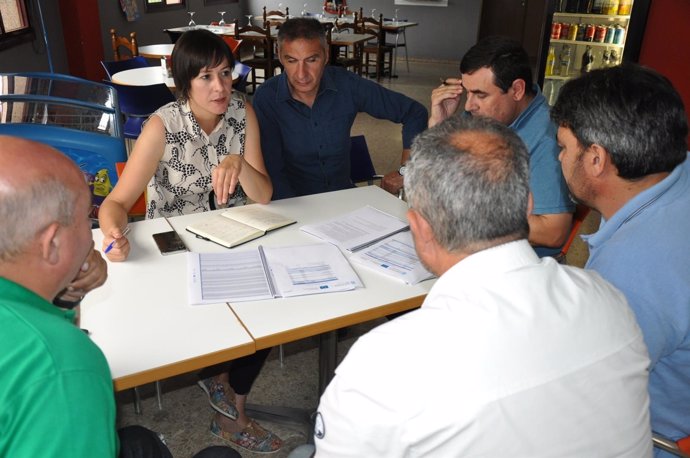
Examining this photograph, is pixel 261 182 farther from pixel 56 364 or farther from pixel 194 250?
Answer: pixel 56 364

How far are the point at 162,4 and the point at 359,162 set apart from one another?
7.48 m

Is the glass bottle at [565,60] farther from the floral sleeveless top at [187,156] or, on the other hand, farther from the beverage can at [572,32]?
the floral sleeveless top at [187,156]

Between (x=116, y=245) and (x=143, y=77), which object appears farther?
(x=143, y=77)

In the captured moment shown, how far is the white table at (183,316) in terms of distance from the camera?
1.33 metres

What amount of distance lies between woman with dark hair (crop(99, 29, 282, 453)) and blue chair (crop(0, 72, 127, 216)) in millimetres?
344

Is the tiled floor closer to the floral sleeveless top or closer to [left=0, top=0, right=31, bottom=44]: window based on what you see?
the floral sleeveless top

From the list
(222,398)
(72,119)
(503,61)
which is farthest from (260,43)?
(222,398)

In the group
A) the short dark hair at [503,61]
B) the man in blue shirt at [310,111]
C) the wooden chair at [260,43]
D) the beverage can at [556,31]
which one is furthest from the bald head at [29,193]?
the wooden chair at [260,43]

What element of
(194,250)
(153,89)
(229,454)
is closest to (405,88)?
(153,89)

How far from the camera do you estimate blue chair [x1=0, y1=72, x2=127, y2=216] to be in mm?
2451

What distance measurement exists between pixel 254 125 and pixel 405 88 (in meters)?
6.60

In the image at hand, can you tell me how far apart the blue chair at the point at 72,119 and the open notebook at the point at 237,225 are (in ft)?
2.31

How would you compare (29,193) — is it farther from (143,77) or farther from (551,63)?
(551,63)

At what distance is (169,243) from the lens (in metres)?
1.87
